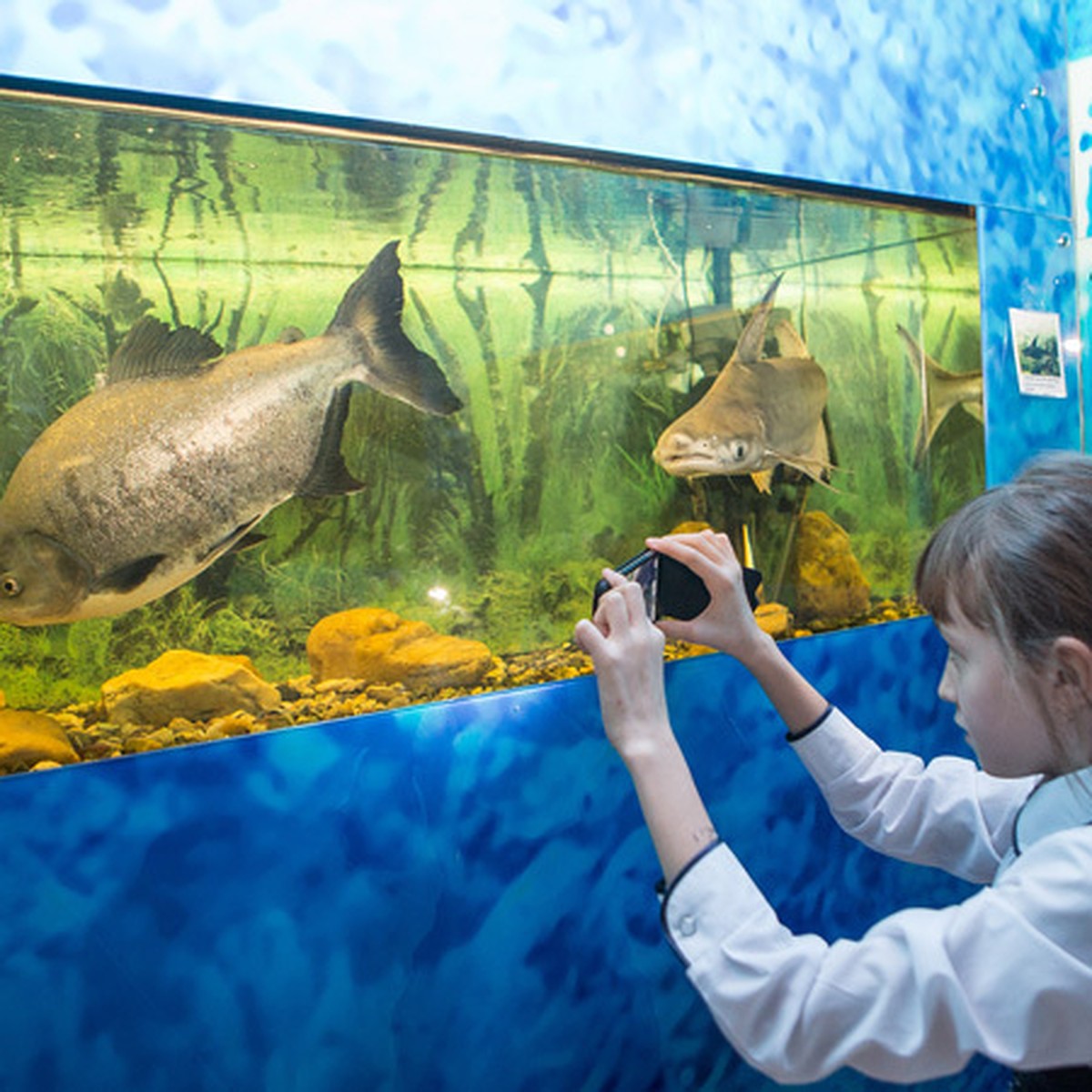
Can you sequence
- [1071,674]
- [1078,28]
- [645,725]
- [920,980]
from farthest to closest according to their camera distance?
[1078,28] → [645,725] → [1071,674] → [920,980]

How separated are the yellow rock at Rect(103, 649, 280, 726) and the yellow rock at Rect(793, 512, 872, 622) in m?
1.14

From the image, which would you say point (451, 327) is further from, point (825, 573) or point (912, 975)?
point (912, 975)

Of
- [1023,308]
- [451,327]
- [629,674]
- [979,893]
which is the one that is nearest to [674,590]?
[629,674]

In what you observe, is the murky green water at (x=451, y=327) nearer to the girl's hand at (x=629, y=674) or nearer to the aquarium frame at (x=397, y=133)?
the aquarium frame at (x=397, y=133)

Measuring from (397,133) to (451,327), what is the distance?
0.30 meters

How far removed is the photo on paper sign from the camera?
2.63 m

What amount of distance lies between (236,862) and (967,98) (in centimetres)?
227

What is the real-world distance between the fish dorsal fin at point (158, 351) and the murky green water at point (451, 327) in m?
0.02

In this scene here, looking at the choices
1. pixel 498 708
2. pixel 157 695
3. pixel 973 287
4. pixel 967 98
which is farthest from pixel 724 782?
pixel 967 98

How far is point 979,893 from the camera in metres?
1.27

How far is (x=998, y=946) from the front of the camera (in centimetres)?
108

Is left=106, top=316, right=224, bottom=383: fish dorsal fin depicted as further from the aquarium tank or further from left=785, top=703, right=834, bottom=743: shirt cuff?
left=785, top=703, right=834, bottom=743: shirt cuff

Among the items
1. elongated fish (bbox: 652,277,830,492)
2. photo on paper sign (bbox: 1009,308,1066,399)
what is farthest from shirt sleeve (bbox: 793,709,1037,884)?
photo on paper sign (bbox: 1009,308,1066,399)

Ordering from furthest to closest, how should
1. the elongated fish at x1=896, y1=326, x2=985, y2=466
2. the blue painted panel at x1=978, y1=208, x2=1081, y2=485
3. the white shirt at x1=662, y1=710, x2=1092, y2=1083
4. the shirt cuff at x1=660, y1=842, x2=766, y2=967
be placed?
1. the blue painted panel at x1=978, y1=208, x2=1081, y2=485
2. the elongated fish at x1=896, y1=326, x2=985, y2=466
3. the shirt cuff at x1=660, y1=842, x2=766, y2=967
4. the white shirt at x1=662, y1=710, x2=1092, y2=1083
